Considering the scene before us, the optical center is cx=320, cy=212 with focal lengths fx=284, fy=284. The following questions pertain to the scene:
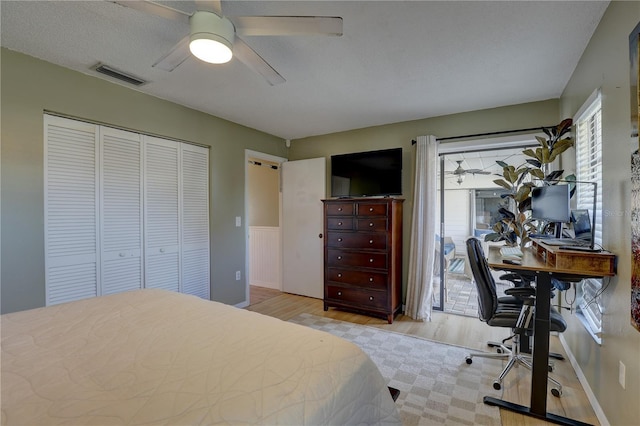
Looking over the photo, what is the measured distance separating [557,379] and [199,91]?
3964 millimetres

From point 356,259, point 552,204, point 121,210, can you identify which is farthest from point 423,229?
point 121,210

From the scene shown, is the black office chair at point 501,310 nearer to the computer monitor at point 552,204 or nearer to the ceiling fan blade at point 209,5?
the computer monitor at point 552,204

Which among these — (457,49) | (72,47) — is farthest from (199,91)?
(457,49)

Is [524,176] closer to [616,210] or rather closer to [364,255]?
[616,210]

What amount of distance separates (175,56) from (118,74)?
3.65ft

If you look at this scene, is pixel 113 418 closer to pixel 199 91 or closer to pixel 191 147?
pixel 199 91

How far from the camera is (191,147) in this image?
130 inches

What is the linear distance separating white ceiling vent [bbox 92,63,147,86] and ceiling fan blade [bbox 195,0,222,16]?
4.69 feet

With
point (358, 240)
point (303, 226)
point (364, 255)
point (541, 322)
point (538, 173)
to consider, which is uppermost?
point (538, 173)

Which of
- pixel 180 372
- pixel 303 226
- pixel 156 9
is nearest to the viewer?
pixel 180 372

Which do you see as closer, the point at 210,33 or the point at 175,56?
the point at 210,33

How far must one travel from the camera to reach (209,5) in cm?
141

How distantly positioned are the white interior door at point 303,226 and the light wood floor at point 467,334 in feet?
0.82

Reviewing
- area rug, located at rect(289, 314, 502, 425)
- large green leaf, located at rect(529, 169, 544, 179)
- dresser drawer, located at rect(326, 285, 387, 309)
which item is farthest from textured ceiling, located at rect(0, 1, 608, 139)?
area rug, located at rect(289, 314, 502, 425)
